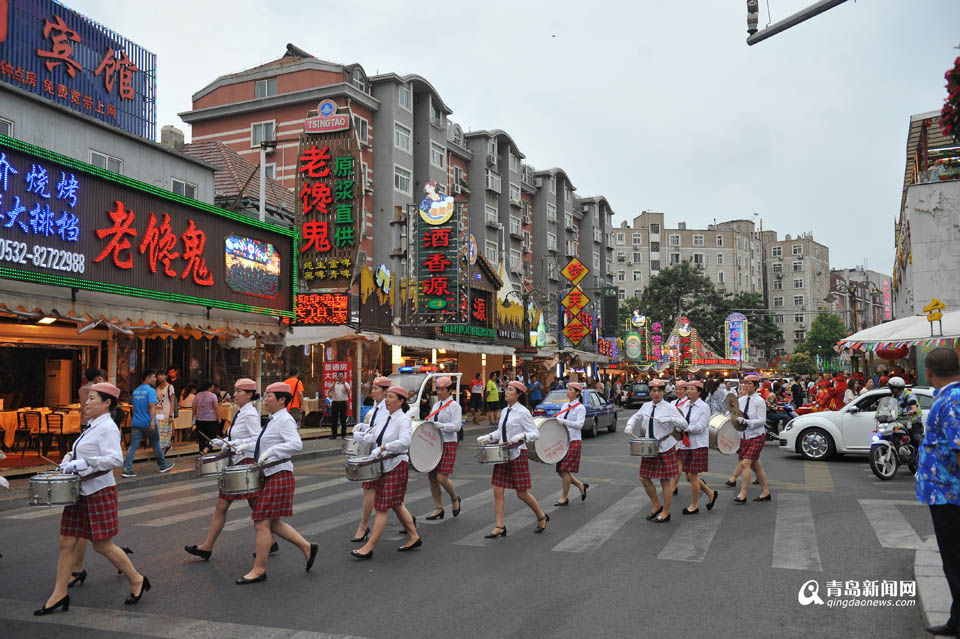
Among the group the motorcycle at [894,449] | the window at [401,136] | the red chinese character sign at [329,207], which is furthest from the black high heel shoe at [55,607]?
the window at [401,136]

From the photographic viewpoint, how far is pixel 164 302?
1767 centimetres

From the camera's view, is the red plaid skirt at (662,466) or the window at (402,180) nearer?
the red plaid skirt at (662,466)

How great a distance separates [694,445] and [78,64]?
1751cm

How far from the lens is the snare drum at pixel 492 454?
8.80 meters

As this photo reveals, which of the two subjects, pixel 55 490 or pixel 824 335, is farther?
pixel 824 335

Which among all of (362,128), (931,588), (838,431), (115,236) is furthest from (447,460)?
(362,128)

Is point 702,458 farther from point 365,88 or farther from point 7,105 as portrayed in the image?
point 365,88

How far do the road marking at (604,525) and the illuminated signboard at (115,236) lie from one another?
36.9 feet

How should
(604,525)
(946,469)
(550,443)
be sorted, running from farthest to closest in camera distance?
(550,443) < (604,525) < (946,469)

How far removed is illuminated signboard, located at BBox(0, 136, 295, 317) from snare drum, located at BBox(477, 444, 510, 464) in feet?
32.9

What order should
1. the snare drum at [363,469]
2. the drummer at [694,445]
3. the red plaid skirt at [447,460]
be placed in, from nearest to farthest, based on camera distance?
the snare drum at [363,469] → the red plaid skirt at [447,460] → the drummer at [694,445]

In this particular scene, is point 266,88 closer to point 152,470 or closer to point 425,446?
point 152,470

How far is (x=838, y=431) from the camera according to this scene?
16.2m

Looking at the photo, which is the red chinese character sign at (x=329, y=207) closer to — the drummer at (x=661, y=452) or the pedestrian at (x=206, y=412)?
the pedestrian at (x=206, y=412)
